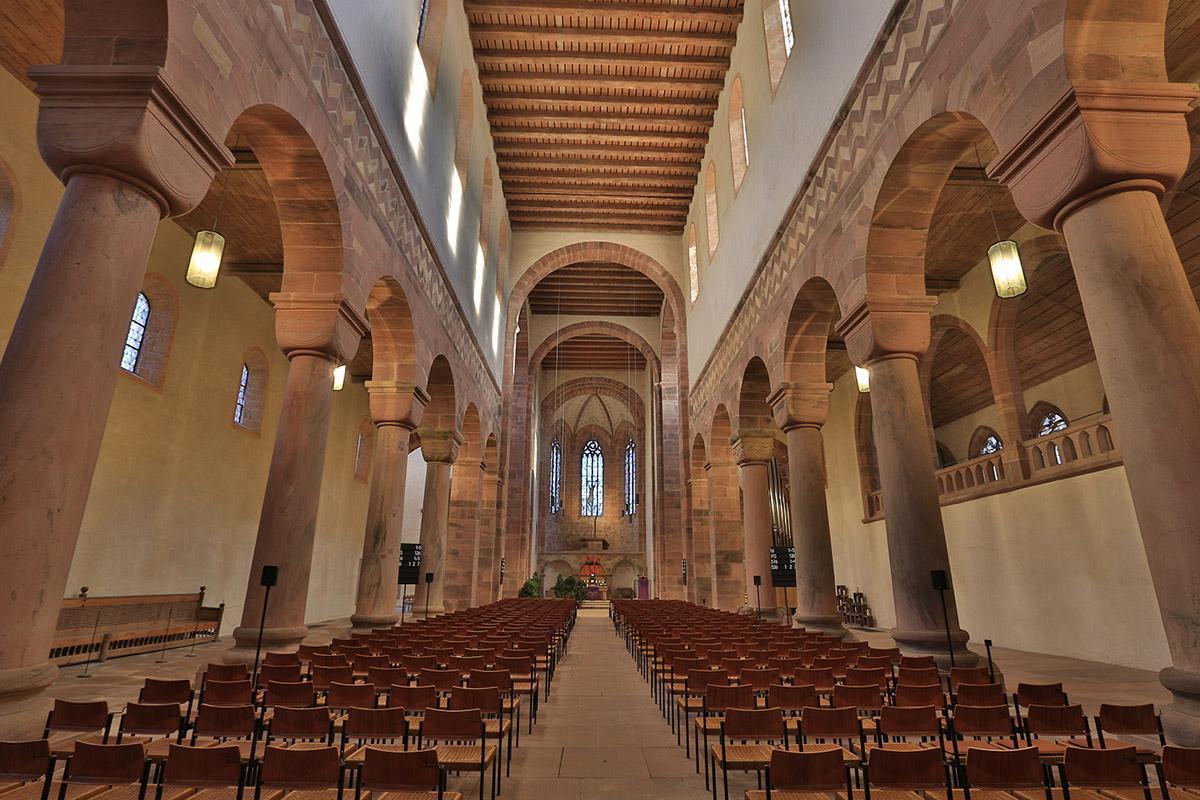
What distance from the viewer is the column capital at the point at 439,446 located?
43.6ft

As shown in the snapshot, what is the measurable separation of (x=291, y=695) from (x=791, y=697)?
10.6 feet

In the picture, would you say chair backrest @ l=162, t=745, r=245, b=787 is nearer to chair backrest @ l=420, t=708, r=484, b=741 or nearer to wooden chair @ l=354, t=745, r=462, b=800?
wooden chair @ l=354, t=745, r=462, b=800

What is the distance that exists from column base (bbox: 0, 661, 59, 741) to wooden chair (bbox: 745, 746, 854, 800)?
3.56 meters

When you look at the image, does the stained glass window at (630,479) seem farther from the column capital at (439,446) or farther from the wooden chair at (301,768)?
the wooden chair at (301,768)

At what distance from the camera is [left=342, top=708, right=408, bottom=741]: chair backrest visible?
11.1 feet

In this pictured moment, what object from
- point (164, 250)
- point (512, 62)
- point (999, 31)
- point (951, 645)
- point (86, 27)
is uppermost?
point (512, 62)

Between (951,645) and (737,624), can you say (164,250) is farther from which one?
(951,645)

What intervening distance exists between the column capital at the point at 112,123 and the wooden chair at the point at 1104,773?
18.9ft

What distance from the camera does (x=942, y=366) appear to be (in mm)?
16625

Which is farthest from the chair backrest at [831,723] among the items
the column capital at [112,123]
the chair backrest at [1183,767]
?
the column capital at [112,123]

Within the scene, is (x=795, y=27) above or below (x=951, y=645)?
above

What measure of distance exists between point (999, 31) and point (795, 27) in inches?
223

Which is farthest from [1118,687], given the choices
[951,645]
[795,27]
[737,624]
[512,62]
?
[512,62]

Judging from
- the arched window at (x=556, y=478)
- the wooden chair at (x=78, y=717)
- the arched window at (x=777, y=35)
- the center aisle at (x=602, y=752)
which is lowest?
the center aisle at (x=602, y=752)
